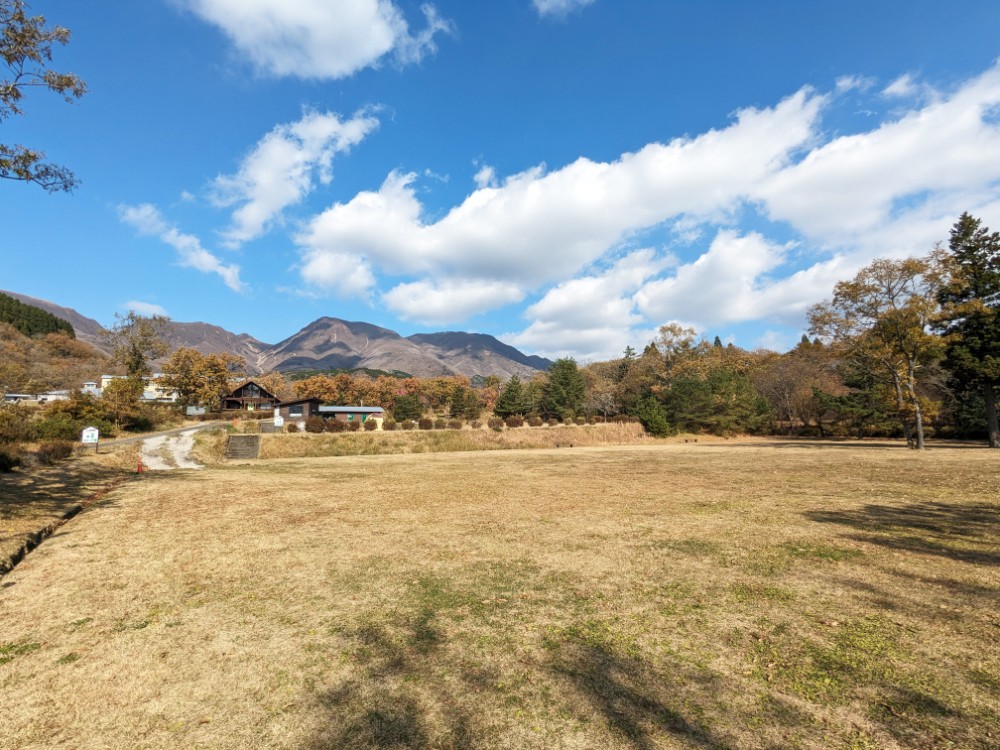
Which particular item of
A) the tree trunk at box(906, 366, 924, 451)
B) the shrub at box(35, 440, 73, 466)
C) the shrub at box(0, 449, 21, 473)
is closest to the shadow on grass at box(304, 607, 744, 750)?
the shrub at box(0, 449, 21, 473)

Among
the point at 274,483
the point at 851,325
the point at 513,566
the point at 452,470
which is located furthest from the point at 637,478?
the point at 851,325

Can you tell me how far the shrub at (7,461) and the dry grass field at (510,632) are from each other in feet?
29.3

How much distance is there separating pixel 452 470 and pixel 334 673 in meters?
16.8

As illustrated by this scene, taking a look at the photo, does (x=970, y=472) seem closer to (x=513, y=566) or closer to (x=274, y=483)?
(x=513, y=566)

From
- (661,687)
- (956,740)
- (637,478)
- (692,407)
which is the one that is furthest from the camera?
(692,407)

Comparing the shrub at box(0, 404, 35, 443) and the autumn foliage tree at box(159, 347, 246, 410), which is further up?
the autumn foliage tree at box(159, 347, 246, 410)

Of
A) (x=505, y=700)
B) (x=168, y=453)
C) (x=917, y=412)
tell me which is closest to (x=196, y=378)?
(x=168, y=453)

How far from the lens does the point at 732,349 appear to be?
290ft

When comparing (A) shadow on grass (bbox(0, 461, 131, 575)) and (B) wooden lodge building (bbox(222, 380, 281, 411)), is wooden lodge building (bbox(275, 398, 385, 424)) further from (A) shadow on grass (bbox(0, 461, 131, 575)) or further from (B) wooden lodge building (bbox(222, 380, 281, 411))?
(A) shadow on grass (bbox(0, 461, 131, 575))

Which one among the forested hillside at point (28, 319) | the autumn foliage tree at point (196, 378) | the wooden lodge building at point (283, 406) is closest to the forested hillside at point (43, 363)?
the forested hillside at point (28, 319)

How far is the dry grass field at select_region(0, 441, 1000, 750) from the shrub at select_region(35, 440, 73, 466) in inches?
448

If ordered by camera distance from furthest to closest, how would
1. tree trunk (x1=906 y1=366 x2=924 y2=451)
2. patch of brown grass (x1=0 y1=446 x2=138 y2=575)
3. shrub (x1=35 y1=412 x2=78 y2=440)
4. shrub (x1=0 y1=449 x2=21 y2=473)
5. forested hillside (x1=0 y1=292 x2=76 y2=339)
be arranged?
1. forested hillside (x1=0 y1=292 x2=76 y2=339)
2. tree trunk (x1=906 y1=366 x2=924 y2=451)
3. shrub (x1=35 y1=412 x2=78 y2=440)
4. shrub (x1=0 y1=449 x2=21 y2=473)
5. patch of brown grass (x1=0 y1=446 x2=138 y2=575)

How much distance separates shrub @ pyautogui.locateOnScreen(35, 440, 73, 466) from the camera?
660 inches

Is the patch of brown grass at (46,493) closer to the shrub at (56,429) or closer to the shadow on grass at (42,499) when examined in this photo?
the shadow on grass at (42,499)
